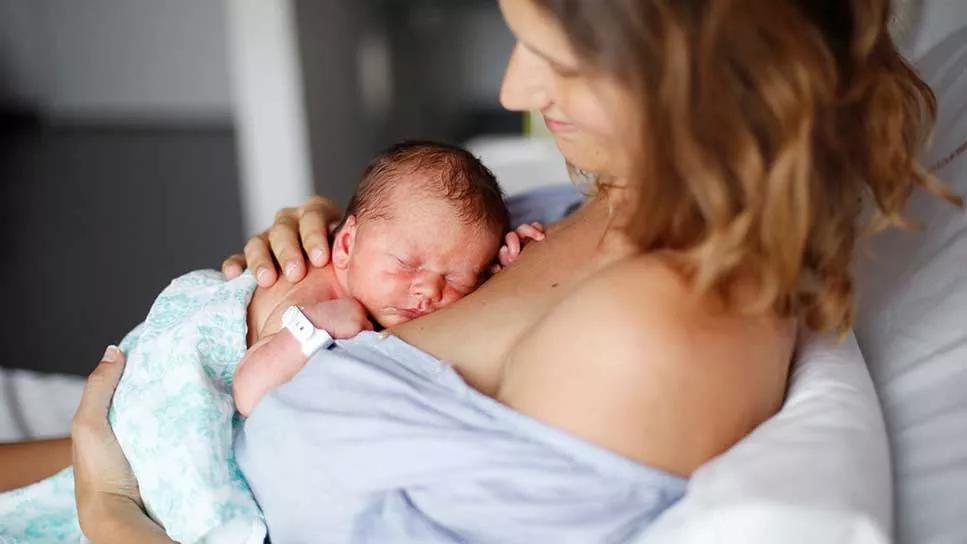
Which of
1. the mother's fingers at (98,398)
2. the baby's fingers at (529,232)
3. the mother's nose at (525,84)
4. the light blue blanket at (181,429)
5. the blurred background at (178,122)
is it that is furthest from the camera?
the blurred background at (178,122)

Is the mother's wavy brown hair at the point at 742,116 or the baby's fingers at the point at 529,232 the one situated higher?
the mother's wavy brown hair at the point at 742,116

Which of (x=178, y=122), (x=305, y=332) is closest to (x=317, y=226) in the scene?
(x=305, y=332)

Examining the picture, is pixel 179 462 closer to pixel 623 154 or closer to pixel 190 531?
pixel 190 531

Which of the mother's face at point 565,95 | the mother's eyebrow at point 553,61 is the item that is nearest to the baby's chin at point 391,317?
the mother's face at point 565,95

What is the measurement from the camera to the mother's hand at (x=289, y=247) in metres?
1.21

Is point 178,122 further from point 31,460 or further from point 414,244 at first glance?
point 414,244

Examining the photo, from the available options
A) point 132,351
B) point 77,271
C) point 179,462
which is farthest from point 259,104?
point 179,462

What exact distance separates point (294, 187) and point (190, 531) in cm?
200

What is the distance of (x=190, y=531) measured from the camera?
96 centimetres

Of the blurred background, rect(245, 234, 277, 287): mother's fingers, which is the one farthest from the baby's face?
the blurred background

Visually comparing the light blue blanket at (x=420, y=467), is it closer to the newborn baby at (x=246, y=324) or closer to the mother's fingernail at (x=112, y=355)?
the newborn baby at (x=246, y=324)

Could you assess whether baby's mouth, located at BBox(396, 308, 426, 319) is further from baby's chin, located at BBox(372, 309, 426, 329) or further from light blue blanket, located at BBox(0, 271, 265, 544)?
light blue blanket, located at BBox(0, 271, 265, 544)

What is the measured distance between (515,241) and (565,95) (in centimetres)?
41

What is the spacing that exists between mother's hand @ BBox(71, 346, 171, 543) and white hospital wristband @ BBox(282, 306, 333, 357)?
9.5 inches
